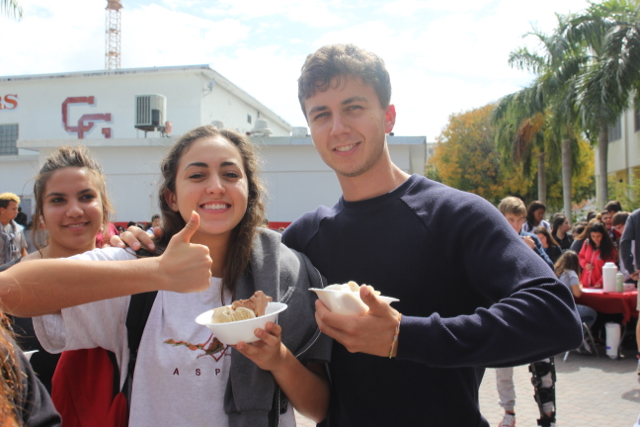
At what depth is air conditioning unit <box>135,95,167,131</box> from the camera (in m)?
18.2

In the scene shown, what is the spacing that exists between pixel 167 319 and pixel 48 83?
109 ft

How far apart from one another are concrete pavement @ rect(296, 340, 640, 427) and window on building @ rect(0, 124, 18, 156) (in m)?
32.2

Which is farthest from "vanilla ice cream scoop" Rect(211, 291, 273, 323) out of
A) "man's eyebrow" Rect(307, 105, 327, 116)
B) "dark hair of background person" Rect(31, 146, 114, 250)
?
"dark hair of background person" Rect(31, 146, 114, 250)

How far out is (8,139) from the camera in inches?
1186

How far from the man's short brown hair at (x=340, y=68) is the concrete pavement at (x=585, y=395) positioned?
4365mm

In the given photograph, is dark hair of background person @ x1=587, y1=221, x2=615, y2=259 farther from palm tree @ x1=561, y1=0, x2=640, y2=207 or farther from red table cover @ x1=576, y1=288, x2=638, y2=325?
palm tree @ x1=561, y1=0, x2=640, y2=207

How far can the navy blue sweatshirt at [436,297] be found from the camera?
4.95ft

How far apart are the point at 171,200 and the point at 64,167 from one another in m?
1.03

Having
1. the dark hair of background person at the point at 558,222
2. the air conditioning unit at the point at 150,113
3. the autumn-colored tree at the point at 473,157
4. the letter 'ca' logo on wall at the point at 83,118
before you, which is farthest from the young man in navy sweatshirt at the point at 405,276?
the autumn-colored tree at the point at 473,157

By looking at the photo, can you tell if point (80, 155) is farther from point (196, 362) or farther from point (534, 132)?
point (534, 132)

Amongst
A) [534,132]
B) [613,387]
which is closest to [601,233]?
[613,387]

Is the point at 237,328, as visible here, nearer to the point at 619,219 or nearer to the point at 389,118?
the point at 389,118

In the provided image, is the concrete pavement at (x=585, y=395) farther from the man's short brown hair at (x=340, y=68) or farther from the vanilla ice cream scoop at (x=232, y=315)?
the man's short brown hair at (x=340, y=68)

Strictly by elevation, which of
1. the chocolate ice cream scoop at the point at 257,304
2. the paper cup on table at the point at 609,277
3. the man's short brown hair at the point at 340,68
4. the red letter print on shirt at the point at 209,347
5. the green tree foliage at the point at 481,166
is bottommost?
the paper cup on table at the point at 609,277
